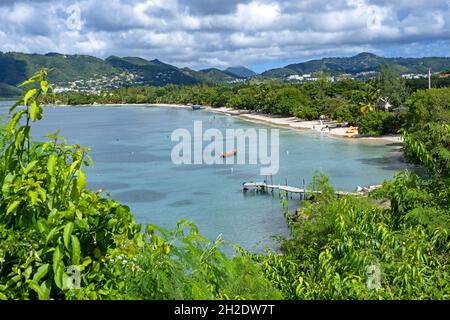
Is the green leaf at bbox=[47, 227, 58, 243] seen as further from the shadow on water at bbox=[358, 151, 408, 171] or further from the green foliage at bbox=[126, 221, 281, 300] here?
the shadow on water at bbox=[358, 151, 408, 171]

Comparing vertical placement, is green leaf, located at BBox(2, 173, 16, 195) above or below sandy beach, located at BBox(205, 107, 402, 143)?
above

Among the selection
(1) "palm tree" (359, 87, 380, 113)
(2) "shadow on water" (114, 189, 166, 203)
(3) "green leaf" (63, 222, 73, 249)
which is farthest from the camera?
(1) "palm tree" (359, 87, 380, 113)

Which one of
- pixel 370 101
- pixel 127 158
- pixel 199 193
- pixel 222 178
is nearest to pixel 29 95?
pixel 199 193

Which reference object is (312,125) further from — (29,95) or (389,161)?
(29,95)

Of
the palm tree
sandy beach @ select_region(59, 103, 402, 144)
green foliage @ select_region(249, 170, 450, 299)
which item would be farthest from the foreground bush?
the palm tree

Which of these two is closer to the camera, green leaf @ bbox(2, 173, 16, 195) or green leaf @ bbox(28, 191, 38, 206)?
green leaf @ bbox(28, 191, 38, 206)

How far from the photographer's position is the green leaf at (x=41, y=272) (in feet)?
7.71

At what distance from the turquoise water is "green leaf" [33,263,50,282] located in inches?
582

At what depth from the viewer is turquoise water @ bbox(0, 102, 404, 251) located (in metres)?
27.7

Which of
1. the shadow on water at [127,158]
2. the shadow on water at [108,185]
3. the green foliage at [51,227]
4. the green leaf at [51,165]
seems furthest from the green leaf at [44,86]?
the shadow on water at [127,158]

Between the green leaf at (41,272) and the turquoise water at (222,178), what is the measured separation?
14.8m

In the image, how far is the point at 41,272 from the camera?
2.36 metres

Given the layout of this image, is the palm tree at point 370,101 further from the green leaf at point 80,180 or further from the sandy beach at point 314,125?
the green leaf at point 80,180

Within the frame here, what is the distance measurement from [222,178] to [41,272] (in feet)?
122
